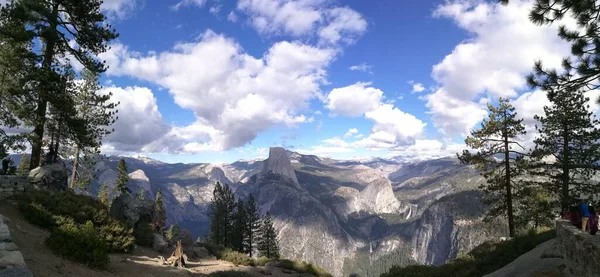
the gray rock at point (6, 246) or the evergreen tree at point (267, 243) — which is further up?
the gray rock at point (6, 246)

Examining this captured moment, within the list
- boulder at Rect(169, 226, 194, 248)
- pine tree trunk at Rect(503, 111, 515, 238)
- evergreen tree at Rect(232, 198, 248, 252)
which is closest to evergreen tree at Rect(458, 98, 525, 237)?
pine tree trunk at Rect(503, 111, 515, 238)

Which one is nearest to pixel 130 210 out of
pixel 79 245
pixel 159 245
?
pixel 159 245

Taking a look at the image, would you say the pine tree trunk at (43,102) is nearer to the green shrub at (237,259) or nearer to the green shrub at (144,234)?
the green shrub at (144,234)

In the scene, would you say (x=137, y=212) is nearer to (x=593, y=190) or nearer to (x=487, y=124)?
(x=487, y=124)

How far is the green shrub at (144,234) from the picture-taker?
83.7 feet

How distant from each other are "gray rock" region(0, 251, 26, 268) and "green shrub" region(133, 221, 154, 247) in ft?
65.5

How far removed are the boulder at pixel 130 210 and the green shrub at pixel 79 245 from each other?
13.8 m

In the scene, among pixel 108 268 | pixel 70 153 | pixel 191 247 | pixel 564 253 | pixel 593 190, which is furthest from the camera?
pixel 70 153

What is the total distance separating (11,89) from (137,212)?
13.3m

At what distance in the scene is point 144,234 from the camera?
86.1 feet

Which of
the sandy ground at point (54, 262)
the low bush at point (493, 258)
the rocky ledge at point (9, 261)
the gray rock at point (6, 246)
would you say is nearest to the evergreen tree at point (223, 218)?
the sandy ground at point (54, 262)

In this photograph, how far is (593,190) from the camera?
24.4m

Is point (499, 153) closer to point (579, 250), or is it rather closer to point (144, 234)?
point (579, 250)

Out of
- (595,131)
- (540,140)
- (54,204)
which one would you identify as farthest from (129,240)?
(595,131)
